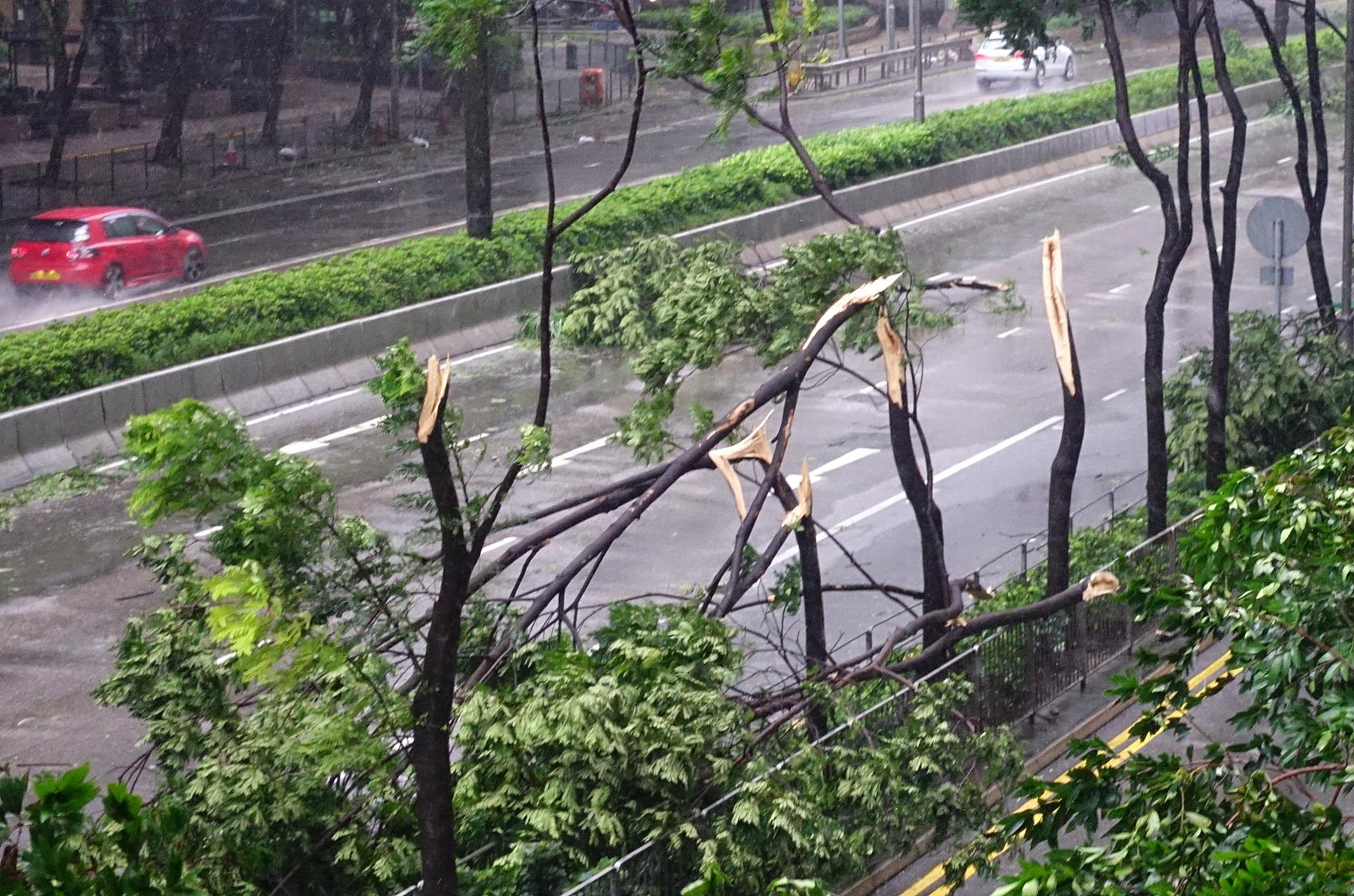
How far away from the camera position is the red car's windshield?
2636cm

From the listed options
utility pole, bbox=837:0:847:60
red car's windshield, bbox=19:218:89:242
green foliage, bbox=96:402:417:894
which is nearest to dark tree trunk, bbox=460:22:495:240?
red car's windshield, bbox=19:218:89:242

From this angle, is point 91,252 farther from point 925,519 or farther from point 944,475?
point 925,519

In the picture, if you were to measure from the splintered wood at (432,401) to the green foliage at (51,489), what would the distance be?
1206 cm

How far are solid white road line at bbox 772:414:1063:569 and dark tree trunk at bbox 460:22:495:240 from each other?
318 inches

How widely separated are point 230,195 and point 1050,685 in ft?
94.6

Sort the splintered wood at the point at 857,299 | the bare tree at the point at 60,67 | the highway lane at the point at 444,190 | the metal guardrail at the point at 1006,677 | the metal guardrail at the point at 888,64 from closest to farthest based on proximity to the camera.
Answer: the metal guardrail at the point at 1006,677 < the splintered wood at the point at 857,299 < the highway lane at the point at 444,190 < the bare tree at the point at 60,67 < the metal guardrail at the point at 888,64

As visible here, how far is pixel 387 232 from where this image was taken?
3234cm

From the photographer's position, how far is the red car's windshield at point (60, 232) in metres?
26.4

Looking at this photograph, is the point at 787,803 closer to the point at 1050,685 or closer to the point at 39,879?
the point at 39,879

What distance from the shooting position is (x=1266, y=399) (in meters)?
16.5

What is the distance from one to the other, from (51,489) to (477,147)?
8.88 meters

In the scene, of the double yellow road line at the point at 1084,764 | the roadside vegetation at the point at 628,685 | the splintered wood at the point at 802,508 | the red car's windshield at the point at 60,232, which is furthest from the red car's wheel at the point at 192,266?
the splintered wood at the point at 802,508

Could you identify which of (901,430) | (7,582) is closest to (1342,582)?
(901,430)

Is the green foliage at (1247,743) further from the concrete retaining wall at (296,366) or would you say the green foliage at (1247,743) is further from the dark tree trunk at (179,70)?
the dark tree trunk at (179,70)
